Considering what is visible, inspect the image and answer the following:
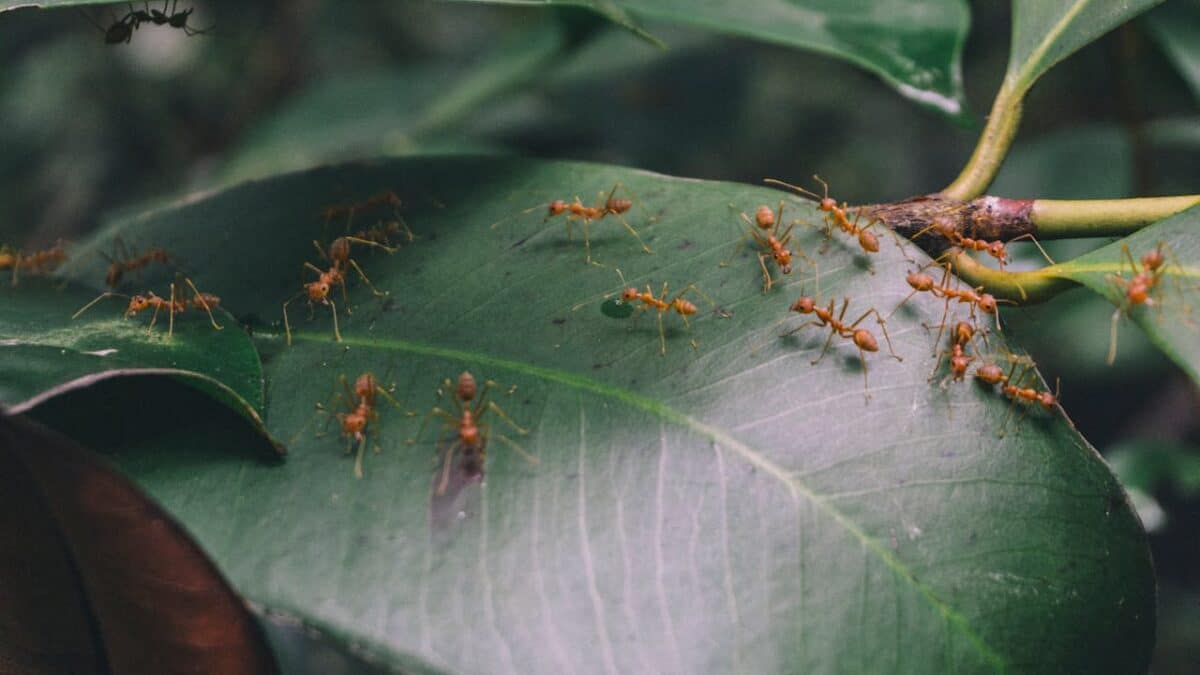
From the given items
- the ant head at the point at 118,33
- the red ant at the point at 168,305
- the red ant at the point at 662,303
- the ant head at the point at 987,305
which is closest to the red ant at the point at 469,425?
the red ant at the point at 662,303

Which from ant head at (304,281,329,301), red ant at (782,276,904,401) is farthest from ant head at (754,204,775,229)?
ant head at (304,281,329,301)

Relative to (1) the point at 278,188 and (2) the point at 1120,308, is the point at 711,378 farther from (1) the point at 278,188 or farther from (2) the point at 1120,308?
(1) the point at 278,188

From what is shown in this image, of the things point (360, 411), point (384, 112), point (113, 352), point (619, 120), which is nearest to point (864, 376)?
point (360, 411)

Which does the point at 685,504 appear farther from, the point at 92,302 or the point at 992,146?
the point at 92,302

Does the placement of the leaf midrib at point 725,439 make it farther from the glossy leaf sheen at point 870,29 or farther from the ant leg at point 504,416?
the glossy leaf sheen at point 870,29

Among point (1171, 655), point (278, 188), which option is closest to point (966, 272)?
point (278, 188)
